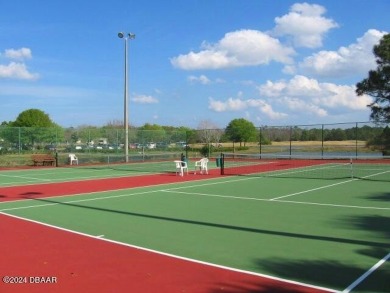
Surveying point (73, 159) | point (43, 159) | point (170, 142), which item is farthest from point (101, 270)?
point (170, 142)

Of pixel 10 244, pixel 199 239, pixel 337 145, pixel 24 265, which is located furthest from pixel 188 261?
pixel 337 145

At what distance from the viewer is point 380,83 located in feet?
89.8

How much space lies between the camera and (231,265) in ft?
19.6

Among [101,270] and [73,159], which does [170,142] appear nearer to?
[73,159]

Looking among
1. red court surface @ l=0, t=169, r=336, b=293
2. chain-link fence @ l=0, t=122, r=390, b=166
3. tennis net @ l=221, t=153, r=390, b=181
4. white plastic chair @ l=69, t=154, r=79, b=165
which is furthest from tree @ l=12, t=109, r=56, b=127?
red court surface @ l=0, t=169, r=336, b=293

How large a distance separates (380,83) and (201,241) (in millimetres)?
23647

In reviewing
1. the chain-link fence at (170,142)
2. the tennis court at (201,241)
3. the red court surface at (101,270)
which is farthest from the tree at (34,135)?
the red court surface at (101,270)

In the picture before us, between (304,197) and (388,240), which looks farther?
(304,197)

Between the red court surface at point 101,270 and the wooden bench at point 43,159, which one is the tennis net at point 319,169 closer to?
the wooden bench at point 43,159

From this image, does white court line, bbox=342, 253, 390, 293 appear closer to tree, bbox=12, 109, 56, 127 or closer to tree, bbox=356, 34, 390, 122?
tree, bbox=356, 34, 390, 122

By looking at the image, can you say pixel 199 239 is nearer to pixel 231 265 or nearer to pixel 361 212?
pixel 231 265

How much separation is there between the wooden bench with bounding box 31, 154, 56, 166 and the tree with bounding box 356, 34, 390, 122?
834 inches

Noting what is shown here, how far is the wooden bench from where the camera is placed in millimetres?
30047

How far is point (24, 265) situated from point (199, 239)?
2.85 meters
